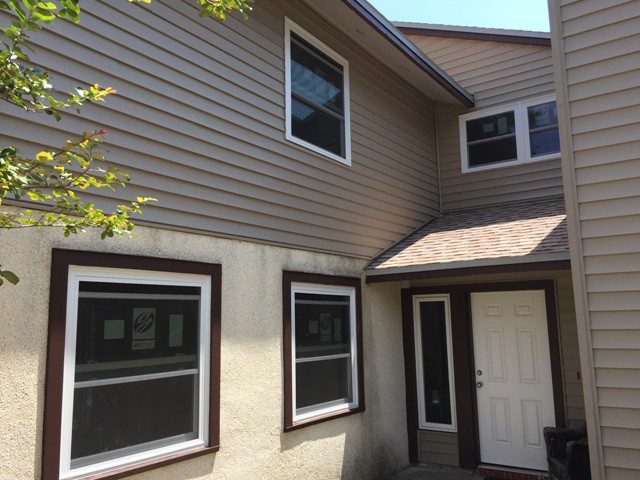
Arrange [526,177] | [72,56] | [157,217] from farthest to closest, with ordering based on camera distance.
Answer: [526,177] < [157,217] < [72,56]

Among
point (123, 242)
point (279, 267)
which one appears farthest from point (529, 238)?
point (123, 242)

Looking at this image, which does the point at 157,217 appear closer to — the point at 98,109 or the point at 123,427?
the point at 98,109

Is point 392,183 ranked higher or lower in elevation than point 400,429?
higher

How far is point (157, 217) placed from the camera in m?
4.24

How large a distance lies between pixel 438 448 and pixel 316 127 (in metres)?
4.53

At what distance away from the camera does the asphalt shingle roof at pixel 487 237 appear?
6.09 metres

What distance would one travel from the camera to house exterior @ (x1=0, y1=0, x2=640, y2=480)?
3748 millimetres

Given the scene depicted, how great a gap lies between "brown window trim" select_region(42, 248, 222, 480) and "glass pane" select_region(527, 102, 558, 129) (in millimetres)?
6161

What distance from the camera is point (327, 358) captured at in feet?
19.8

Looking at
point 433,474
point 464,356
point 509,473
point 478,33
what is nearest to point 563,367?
point 464,356

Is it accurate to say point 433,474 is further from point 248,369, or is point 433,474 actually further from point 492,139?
point 492,139

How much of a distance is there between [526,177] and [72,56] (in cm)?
668

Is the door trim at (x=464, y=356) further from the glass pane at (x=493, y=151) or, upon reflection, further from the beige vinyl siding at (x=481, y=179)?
the glass pane at (x=493, y=151)

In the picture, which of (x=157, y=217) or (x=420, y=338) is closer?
(x=157, y=217)
